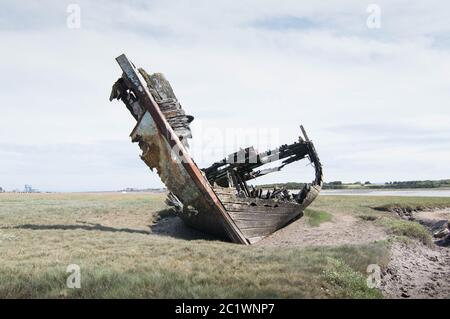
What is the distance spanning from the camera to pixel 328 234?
17297 millimetres

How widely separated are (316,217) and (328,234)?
459cm

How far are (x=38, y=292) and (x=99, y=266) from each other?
179 centimetres

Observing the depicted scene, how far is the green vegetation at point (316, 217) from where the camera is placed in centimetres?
2077

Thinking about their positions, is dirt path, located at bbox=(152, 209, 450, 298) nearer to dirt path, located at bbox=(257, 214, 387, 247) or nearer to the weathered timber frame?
dirt path, located at bbox=(257, 214, 387, 247)

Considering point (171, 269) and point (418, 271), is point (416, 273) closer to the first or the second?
point (418, 271)

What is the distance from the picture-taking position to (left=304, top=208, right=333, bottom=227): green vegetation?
20.8m

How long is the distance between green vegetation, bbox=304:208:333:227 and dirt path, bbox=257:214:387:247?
11.3 inches
